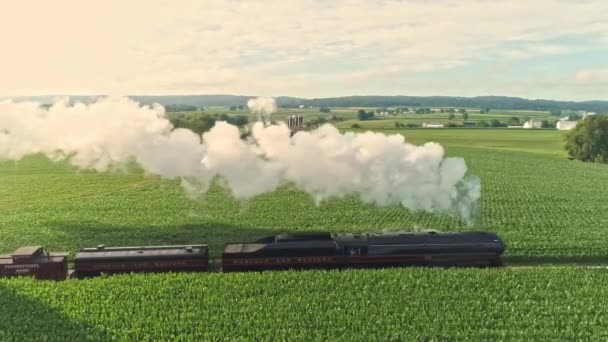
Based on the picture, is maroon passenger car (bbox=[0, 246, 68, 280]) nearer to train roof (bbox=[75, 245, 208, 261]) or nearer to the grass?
train roof (bbox=[75, 245, 208, 261])

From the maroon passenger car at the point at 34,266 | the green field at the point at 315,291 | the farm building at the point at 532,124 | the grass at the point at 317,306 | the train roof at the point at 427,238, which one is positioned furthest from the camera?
the farm building at the point at 532,124

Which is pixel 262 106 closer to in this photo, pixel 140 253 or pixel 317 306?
pixel 140 253

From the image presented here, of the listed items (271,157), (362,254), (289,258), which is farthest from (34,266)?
(362,254)

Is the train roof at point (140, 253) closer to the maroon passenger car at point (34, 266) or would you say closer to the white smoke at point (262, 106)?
the maroon passenger car at point (34, 266)

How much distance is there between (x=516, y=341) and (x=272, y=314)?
10559mm

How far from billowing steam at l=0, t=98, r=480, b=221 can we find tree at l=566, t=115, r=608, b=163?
7849 cm

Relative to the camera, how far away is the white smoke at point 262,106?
38938 millimetres

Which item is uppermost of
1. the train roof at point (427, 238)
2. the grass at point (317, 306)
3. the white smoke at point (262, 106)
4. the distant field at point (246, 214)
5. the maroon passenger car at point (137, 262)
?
the white smoke at point (262, 106)

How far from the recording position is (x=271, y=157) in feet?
117

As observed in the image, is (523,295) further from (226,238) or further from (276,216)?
(276,216)

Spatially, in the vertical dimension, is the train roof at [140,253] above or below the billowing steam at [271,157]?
below

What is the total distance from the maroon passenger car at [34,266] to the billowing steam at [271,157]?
9.20m

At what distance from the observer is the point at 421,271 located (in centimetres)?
2897

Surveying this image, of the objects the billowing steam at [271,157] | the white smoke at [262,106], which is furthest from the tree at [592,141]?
the white smoke at [262,106]
